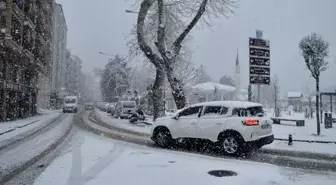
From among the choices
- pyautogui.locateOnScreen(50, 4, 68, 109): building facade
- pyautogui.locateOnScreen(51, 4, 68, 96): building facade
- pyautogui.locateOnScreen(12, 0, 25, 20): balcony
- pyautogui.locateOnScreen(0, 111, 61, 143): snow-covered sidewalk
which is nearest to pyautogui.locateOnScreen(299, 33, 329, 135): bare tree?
pyautogui.locateOnScreen(0, 111, 61, 143): snow-covered sidewalk

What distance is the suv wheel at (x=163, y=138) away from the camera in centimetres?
1247

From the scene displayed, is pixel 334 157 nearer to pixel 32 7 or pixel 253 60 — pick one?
pixel 253 60

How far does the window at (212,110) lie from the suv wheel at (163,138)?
6.07 ft

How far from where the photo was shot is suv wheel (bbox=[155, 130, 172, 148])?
40.9ft

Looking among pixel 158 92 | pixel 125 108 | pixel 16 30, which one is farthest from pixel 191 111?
pixel 16 30

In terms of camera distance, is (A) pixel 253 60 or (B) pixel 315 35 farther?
(B) pixel 315 35

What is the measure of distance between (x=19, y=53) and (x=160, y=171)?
87.4ft

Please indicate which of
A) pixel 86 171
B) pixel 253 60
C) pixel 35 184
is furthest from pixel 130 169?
pixel 253 60

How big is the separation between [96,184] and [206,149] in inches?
238

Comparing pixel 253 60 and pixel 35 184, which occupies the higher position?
pixel 253 60

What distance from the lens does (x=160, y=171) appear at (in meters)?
7.98

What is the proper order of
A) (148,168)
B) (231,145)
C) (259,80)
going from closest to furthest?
(148,168) < (231,145) < (259,80)

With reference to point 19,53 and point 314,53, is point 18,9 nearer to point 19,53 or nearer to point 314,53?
point 19,53

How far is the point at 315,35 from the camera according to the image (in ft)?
57.8
